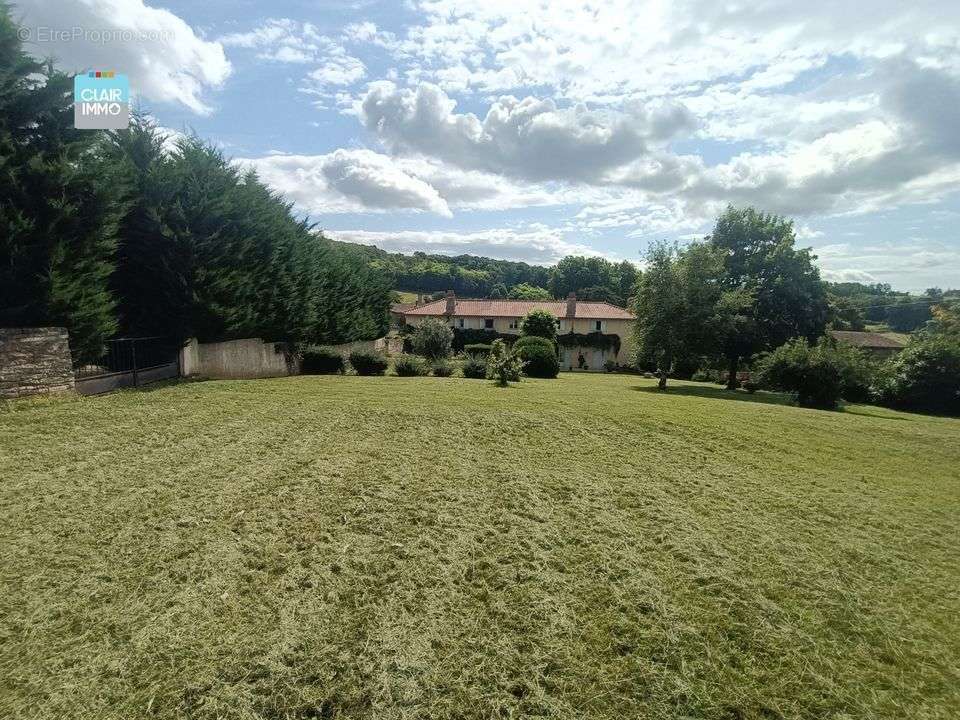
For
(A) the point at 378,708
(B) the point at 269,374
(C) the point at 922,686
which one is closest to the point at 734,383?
(B) the point at 269,374

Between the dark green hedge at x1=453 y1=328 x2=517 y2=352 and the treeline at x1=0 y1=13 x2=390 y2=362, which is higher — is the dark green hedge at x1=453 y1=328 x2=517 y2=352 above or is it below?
below

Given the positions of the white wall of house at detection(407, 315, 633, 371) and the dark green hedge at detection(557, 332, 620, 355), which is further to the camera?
the white wall of house at detection(407, 315, 633, 371)

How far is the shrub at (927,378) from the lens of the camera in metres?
22.4

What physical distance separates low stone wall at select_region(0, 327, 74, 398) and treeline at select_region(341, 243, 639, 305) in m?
64.6

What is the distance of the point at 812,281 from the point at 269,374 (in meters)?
30.2

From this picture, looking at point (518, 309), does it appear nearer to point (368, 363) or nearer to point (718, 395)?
point (718, 395)

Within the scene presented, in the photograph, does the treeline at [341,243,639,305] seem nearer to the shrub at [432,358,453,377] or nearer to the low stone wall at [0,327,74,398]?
the shrub at [432,358,453,377]

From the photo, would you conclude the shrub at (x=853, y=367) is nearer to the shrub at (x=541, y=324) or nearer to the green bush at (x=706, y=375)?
the green bush at (x=706, y=375)

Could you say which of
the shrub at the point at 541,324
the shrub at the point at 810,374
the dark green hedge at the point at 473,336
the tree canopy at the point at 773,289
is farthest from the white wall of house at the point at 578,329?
the shrub at the point at 810,374

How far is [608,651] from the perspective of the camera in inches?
145

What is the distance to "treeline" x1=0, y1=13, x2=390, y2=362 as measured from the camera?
10.0 meters

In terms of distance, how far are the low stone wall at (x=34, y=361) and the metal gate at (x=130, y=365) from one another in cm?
64

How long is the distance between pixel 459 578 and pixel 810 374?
66.4 ft

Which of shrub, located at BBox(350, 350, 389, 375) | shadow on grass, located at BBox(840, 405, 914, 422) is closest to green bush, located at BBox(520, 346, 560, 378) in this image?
shrub, located at BBox(350, 350, 389, 375)
